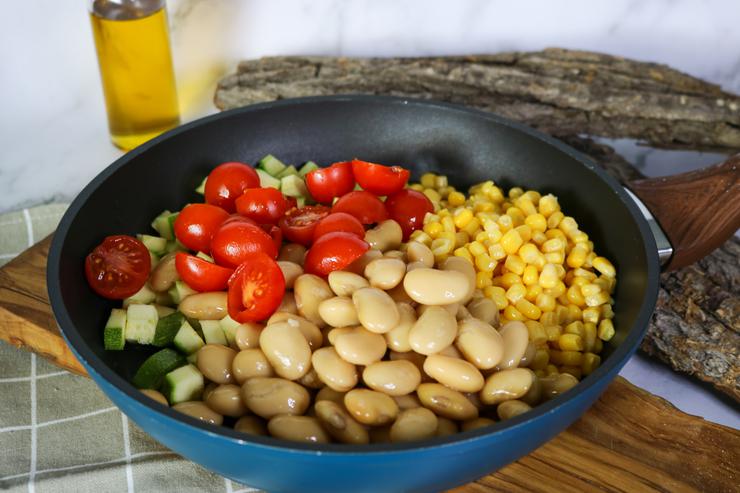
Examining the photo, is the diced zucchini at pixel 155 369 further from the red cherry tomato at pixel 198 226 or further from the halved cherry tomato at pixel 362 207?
the halved cherry tomato at pixel 362 207

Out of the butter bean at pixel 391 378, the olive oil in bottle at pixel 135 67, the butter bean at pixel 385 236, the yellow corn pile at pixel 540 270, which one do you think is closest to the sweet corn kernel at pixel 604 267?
the yellow corn pile at pixel 540 270

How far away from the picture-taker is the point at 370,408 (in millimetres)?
1147

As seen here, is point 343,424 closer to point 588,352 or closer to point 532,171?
point 588,352

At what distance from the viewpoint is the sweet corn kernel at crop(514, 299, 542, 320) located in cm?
143

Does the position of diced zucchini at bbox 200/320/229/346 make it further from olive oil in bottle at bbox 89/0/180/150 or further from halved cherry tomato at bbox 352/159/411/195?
olive oil in bottle at bbox 89/0/180/150

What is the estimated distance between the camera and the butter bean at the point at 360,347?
1.19 meters

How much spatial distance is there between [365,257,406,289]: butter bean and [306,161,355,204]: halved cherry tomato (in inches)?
12.6

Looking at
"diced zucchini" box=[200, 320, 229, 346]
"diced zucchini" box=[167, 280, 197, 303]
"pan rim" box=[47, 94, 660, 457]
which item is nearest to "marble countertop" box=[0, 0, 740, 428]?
"pan rim" box=[47, 94, 660, 457]

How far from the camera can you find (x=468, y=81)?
6.70 feet

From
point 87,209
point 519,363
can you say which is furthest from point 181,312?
point 519,363

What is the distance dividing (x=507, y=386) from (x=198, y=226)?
0.61 metres

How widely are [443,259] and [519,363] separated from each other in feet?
0.87

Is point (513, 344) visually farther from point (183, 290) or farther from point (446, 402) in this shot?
point (183, 290)

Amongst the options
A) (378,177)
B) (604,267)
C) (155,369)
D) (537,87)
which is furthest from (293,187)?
(537,87)
